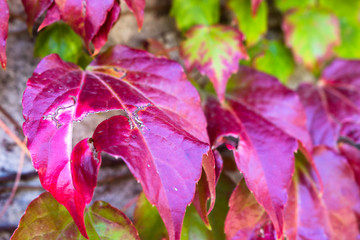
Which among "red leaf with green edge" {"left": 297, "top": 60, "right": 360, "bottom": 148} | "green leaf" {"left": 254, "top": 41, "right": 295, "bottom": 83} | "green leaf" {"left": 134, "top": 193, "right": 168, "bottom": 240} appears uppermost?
"green leaf" {"left": 254, "top": 41, "right": 295, "bottom": 83}

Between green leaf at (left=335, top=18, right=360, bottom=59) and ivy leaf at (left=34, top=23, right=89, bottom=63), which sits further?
green leaf at (left=335, top=18, right=360, bottom=59)

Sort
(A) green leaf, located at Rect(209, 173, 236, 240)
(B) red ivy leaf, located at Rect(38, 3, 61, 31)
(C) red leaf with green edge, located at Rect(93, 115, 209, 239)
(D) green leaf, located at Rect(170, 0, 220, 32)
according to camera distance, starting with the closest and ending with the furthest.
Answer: (C) red leaf with green edge, located at Rect(93, 115, 209, 239), (B) red ivy leaf, located at Rect(38, 3, 61, 31), (A) green leaf, located at Rect(209, 173, 236, 240), (D) green leaf, located at Rect(170, 0, 220, 32)

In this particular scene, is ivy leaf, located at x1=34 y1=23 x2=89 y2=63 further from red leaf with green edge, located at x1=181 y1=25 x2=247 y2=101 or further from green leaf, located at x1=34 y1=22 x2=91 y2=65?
red leaf with green edge, located at x1=181 y1=25 x2=247 y2=101

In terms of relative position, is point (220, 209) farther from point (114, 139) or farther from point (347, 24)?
point (347, 24)

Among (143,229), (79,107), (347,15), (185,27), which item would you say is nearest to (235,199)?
(143,229)

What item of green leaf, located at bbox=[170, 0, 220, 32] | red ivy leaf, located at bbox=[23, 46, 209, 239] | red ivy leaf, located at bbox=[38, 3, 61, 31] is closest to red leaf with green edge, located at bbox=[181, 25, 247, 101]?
green leaf, located at bbox=[170, 0, 220, 32]

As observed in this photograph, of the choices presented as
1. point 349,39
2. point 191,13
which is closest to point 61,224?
point 191,13

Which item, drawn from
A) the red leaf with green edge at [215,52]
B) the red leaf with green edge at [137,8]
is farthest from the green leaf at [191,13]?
the red leaf with green edge at [137,8]
